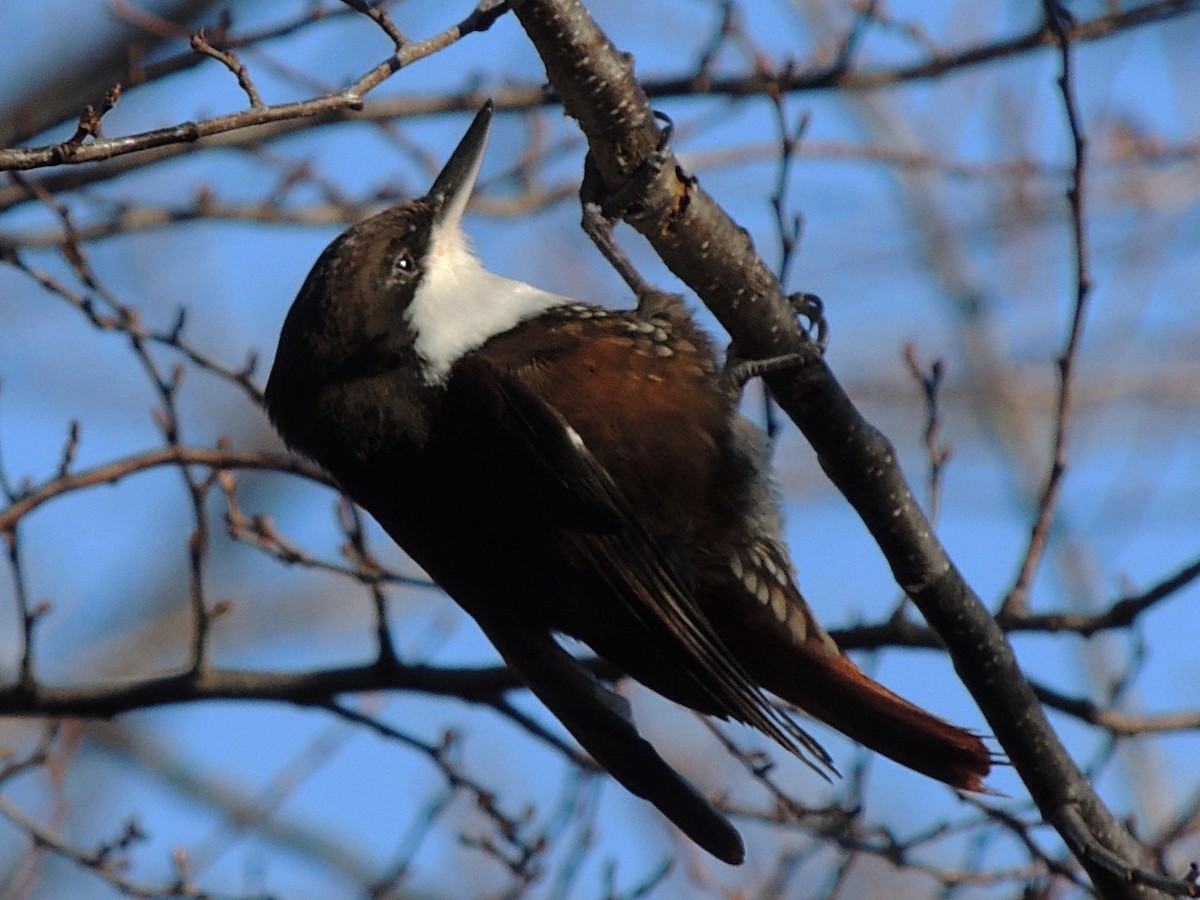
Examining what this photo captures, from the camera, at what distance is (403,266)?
148 inches

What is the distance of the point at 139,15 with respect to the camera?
4184 millimetres

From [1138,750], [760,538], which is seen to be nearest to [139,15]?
[760,538]

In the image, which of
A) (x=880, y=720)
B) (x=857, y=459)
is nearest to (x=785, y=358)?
(x=857, y=459)

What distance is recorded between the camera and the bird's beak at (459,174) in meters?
3.91

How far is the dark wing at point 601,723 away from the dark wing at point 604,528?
218mm

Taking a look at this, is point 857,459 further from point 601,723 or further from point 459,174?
point 459,174

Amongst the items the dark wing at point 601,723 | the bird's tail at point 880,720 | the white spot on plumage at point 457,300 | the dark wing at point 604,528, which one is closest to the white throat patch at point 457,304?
the white spot on plumage at point 457,300

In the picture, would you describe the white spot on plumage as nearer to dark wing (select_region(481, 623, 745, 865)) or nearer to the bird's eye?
the bird's eye

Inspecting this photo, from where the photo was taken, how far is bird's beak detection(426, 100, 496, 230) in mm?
3914

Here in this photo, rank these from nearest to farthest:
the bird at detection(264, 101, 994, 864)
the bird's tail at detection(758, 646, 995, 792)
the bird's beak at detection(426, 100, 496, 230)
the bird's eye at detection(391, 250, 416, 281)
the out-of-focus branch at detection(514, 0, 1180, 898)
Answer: the out-of-focus branch at detection(514, 0, 1180, 898) → the bird's tail at detection(758, 646, 995, 792) → the bird at detection(264, 101, 994, 864) → the bird's eye at detection(391, 250, 416, 281) → the bird's beak at detection(426, 100, 496, 230)

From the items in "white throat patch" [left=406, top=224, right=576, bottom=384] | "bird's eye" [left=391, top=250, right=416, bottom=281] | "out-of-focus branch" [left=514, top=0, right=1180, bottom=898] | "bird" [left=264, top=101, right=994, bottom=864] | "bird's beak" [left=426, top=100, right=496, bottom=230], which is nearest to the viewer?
"out-of-focus branch" [left=514, top=0, right=1180, bottom=898]

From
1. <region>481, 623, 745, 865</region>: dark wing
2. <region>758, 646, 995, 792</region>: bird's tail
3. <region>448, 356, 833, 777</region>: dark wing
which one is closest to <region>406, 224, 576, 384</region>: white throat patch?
<region>448, 356, 833, 777</region>: dark wing

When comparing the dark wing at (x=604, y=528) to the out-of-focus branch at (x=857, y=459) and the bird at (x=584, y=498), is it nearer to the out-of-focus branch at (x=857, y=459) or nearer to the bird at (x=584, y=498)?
the bird at (x=584, y=498)

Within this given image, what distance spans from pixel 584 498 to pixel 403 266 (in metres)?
0.81
